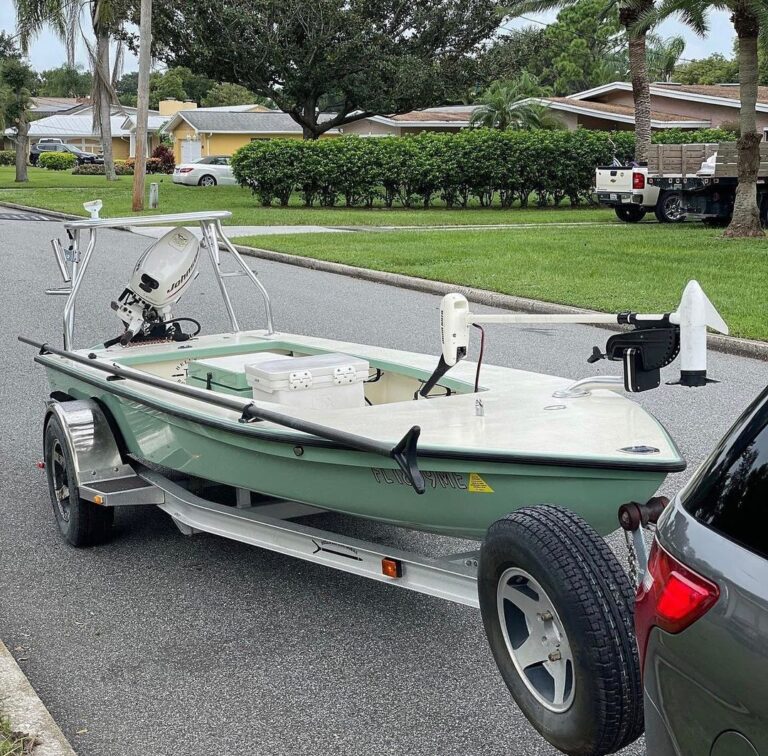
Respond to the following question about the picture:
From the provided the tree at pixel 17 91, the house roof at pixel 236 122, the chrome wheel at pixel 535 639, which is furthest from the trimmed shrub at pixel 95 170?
the chrome wheel at pixel 535 639

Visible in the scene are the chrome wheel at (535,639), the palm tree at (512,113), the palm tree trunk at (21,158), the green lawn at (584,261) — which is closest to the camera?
the chrome wheel at (535,639)

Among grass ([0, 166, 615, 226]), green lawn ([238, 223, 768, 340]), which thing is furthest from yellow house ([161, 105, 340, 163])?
green lawn ([238, 223, 768, 340])

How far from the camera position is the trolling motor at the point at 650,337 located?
359 centimetres

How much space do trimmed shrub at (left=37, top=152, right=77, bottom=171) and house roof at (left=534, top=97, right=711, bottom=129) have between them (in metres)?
34.9

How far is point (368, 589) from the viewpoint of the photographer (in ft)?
16.1

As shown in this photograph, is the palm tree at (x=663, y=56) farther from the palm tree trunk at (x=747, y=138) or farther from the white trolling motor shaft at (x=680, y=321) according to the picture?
the white trolling motor shaft at (x=680, y=321)

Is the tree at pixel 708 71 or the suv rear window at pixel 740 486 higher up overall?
the tree at pixel 708 71

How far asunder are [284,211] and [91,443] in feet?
75.5

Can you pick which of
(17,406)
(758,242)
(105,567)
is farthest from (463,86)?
(105,567)

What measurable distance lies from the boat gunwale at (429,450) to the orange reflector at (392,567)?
1.37ft

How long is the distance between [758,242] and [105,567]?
632 inches

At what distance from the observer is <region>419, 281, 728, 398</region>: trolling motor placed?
3588 mm

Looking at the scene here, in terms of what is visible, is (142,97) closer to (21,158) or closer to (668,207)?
(668,207)

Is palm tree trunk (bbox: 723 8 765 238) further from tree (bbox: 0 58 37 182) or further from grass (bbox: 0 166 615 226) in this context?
tree (bbox: 0 58 37 182)
